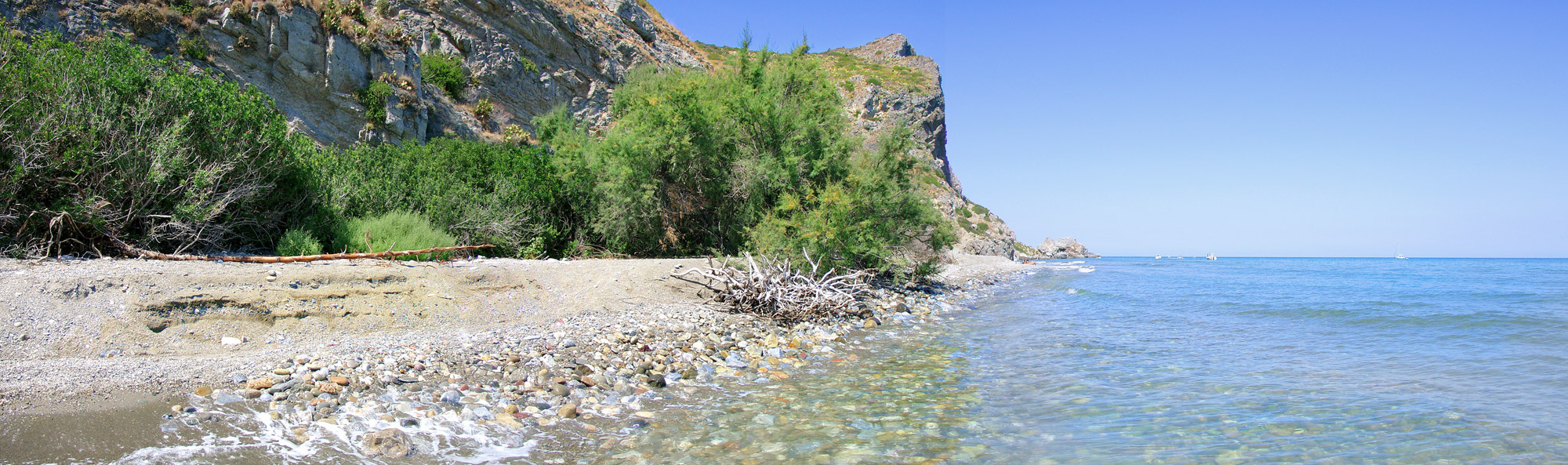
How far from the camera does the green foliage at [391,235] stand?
1234cm

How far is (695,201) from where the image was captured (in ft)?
59.0

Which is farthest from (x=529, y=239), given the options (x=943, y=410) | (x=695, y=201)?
(x=943, y=410)

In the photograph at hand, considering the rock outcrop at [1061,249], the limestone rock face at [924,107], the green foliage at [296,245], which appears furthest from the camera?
the rock outcrop at [1061,249]

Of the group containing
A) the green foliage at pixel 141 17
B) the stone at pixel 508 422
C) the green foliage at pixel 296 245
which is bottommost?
the stone at pixel 508 422

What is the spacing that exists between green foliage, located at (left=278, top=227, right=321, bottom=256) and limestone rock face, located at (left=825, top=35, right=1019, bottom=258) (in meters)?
38.7

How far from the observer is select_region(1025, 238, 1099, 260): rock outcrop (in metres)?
93.6

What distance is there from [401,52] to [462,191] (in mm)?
14157

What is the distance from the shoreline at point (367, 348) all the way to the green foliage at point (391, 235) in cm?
204

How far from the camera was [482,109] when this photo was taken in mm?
28656

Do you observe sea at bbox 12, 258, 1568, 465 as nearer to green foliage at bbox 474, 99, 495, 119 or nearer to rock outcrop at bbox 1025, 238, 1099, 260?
green foliage at bbox 474, 99, 495, 119

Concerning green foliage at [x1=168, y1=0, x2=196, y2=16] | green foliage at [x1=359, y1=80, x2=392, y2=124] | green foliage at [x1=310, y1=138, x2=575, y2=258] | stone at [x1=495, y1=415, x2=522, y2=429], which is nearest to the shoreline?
stone at [x1=495, y1=415, x2=522, y2=429]

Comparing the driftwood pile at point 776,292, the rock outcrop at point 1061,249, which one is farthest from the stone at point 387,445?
the rock outcrop at point 1061,249

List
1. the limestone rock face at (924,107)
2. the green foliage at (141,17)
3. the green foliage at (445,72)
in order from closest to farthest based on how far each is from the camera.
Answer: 1. the green foliage at (141,17)
2. the green foliage at (445,72)
3. the limestone rock face at (924,107)

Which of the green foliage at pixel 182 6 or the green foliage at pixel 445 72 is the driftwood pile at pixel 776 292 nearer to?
the green foliage at pixel 445 72
